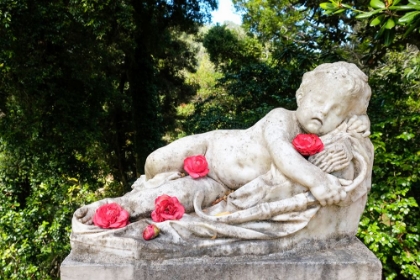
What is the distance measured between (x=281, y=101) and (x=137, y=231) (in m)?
3.51

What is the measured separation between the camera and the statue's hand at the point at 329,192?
86.0 inches

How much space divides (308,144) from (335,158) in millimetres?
170

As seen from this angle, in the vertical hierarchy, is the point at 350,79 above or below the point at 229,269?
above

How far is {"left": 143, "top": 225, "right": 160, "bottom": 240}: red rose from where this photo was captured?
2.10 meters

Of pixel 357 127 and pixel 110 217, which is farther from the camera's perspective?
pixel 357 127

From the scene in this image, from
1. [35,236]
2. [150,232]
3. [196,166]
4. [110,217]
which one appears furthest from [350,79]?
[35,236]

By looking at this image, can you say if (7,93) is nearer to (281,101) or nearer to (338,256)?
(281,101)

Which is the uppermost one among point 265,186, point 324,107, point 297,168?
point 324,107

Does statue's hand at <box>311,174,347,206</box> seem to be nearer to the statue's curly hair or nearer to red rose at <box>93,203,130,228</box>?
the statue's curly hair

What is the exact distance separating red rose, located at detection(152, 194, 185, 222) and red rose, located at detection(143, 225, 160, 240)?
0.35 ft

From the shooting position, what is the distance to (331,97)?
94.6 inches

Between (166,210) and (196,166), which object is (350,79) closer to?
(196,166)

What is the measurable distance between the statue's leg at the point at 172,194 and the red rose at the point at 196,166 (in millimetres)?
38

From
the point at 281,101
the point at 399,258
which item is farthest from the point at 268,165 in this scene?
the point at 281,101
